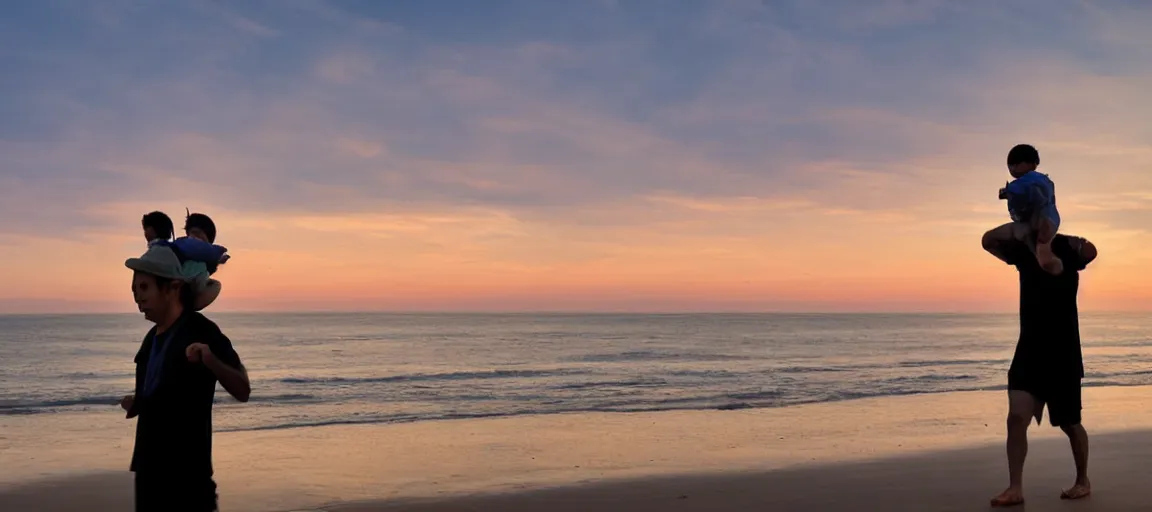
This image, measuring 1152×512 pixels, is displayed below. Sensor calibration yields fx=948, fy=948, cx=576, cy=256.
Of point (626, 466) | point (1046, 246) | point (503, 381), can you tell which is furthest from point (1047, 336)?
point (503, 381)

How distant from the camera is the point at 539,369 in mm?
28594

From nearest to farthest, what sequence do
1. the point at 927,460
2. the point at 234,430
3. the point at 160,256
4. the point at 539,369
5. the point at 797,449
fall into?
the point at 160,256 → the point at 927,460 → the point at 797,449 → the point at 234,430 → the point at 539,369

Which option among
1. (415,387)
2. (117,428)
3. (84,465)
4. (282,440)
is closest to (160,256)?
(84,465)

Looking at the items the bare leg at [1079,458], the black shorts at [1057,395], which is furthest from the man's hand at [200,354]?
the bare leg at [1079,458]

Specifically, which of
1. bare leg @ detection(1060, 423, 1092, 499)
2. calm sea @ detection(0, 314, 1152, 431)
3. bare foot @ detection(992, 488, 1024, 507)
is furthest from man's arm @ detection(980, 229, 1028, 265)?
calm sea @ detection(0, 314, 1152, 431)

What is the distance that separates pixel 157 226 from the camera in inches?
168

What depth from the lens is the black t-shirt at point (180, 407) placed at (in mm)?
3092

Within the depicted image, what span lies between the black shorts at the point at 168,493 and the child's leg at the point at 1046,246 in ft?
14.3

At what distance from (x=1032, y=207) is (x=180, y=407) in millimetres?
4384

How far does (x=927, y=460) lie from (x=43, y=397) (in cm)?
1773

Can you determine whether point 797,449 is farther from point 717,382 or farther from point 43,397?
point 43,397

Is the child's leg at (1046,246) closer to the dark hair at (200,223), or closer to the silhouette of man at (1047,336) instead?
the silhouette of man at (1047,336)

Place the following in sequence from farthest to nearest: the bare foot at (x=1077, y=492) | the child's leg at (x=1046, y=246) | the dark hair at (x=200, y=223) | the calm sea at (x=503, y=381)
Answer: the calm sea at (x=503, y=381)
the bare foot at (x=1077, y=492)
the child's leg at (x=1046, y=246)
the dark hair at (x=200, y=223)

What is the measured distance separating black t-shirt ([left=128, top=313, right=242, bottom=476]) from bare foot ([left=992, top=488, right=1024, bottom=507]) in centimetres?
501
